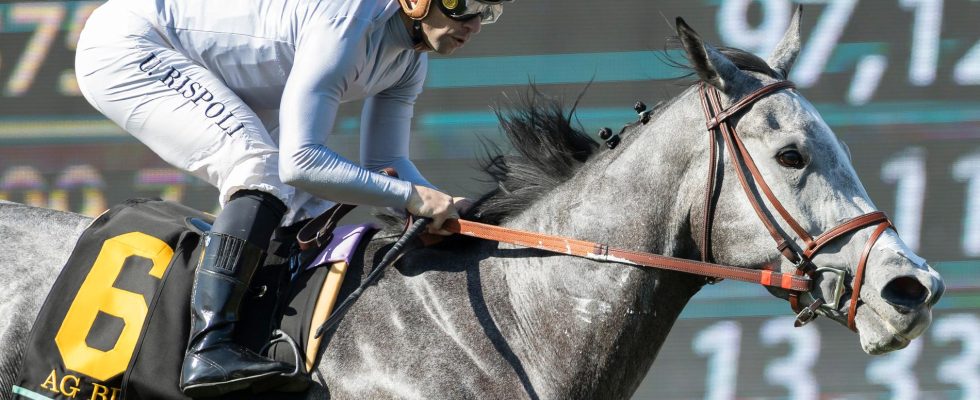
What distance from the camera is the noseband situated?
1961 millimetres

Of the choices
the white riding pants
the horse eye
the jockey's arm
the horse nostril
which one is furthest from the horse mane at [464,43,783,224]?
the horse nostril

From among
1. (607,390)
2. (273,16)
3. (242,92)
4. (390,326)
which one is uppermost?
(273,16)

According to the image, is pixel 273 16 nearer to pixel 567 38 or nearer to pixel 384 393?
pixel 384 393

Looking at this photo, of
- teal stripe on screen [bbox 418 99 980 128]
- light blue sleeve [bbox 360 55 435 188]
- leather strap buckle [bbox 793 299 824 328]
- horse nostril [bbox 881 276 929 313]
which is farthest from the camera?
teal stripe on screen [bbox 418 99 980 128]

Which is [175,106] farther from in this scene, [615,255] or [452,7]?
[615,255]

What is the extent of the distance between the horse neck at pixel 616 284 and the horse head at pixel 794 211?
0.04 m

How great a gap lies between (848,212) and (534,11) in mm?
2801

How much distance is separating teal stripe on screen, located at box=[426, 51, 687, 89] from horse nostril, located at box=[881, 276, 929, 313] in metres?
2.74

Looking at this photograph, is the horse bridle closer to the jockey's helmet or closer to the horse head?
the horse head

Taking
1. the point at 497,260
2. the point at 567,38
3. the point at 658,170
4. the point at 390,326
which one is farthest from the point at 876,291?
the point at 567,38

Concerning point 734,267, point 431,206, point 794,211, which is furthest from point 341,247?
point 794,211

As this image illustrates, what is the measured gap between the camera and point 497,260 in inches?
88.6

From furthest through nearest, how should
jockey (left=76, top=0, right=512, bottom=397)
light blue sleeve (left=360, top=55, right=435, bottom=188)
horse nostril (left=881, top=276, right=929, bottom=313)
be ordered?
light blue sleeve (left=360, top=55, right=435, bottom=188), jockey (left=76, top=0, right=512, bottom=397), horse nostril (left=881, top=276, right=929, bottom=313)

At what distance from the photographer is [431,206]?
7.23ft
